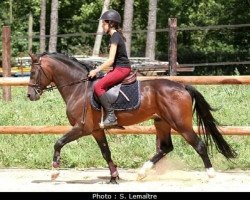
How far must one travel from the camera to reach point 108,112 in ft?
27.0

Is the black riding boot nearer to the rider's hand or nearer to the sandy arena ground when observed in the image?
the rider's hand

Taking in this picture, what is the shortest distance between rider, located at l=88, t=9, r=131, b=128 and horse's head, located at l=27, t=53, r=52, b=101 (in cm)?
79

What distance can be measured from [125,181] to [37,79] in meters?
1.89

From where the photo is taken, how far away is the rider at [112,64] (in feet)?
26.8

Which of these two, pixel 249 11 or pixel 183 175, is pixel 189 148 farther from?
pixel 249 11

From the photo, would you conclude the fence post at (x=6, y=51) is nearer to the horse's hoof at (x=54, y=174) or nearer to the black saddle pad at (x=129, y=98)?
the horse's hoof at (x=54, y=174)

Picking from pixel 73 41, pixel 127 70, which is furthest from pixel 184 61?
pixel 127 70

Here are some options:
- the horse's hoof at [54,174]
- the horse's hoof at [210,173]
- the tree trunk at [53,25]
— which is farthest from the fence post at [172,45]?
the tree trunk at [53,25]

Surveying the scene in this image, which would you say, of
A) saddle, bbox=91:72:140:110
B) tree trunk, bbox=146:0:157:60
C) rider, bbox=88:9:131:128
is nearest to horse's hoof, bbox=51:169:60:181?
rider, bbox=88:9:131:128

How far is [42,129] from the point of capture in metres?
9.48

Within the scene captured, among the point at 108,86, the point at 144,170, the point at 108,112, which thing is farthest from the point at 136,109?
the point at 144,170

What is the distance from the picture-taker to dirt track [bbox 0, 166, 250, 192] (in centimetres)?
774

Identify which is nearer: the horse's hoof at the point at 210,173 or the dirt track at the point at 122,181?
the dirt track at the point at 122,181

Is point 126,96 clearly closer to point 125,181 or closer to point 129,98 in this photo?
point 129,98
